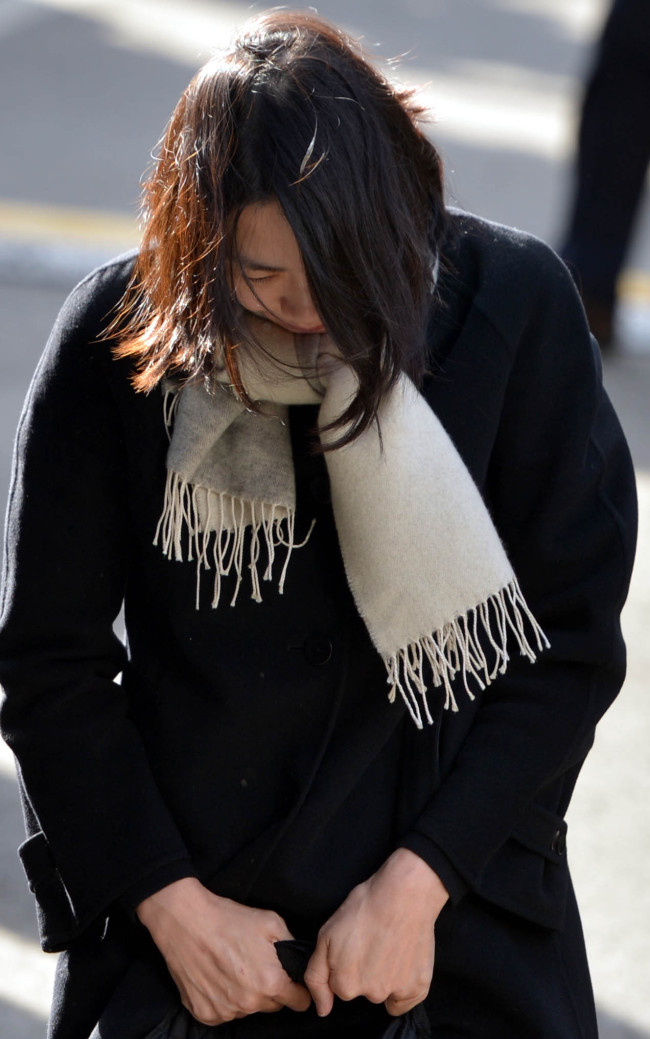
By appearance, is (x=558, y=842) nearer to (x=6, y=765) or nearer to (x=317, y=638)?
(x=317, y=638)

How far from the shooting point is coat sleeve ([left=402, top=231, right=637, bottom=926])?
1599 millimetres

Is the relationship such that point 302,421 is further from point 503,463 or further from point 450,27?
point 450,27

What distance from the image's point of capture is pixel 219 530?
1.59 m

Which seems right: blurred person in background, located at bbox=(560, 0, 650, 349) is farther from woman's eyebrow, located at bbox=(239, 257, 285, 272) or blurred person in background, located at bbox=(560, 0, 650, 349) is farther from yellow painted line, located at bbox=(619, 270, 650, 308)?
woman's eyebrow, located at bbox=(239, 257, 285, 272)

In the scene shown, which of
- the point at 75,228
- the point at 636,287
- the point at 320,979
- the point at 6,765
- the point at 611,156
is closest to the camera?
the point at 320,979

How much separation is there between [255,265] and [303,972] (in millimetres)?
747

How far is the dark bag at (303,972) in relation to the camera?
1.55m

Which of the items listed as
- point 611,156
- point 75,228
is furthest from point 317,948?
point 75,228

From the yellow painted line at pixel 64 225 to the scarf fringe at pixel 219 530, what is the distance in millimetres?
3976

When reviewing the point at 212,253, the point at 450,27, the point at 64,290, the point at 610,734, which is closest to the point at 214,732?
the point at 212,253

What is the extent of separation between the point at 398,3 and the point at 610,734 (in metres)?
7.22

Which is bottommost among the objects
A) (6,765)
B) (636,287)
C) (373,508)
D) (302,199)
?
(6,765)

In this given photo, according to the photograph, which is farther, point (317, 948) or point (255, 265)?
point (317, 948)

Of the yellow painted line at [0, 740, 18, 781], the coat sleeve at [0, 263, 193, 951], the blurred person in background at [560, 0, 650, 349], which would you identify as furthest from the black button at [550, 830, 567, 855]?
the blurred person in background at [560, 0, 650, 349]
